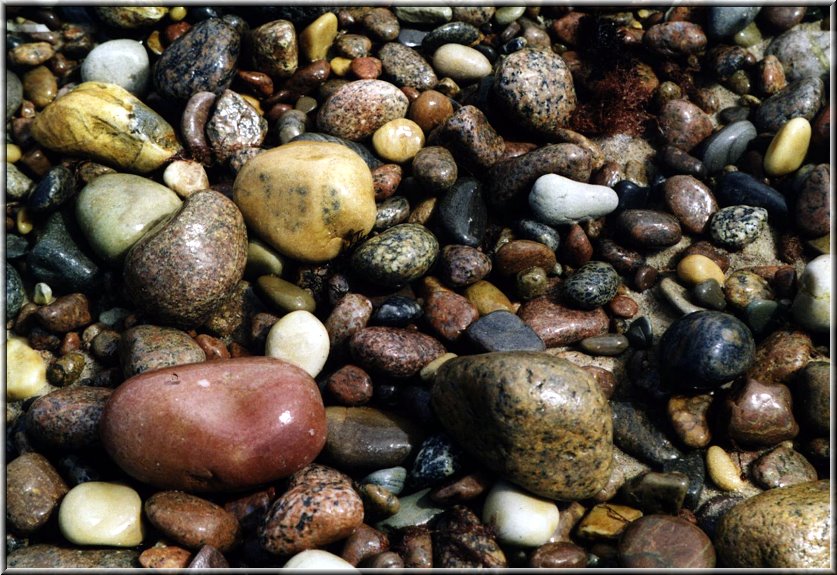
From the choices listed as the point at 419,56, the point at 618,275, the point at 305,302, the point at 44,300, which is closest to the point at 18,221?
the point at 44,300

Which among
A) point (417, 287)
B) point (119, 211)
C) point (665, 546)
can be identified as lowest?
point (665, 546)

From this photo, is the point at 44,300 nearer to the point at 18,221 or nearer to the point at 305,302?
the point at 18,221

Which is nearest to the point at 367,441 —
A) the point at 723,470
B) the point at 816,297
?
the point at 723,470

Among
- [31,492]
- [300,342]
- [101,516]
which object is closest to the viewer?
[101,516]

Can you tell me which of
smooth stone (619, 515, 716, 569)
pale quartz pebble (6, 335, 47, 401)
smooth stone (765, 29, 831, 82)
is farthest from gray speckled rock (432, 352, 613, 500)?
smooth stone (765, 29, 831, 82)

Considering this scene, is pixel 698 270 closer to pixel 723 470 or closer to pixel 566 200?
pixel 566 200
